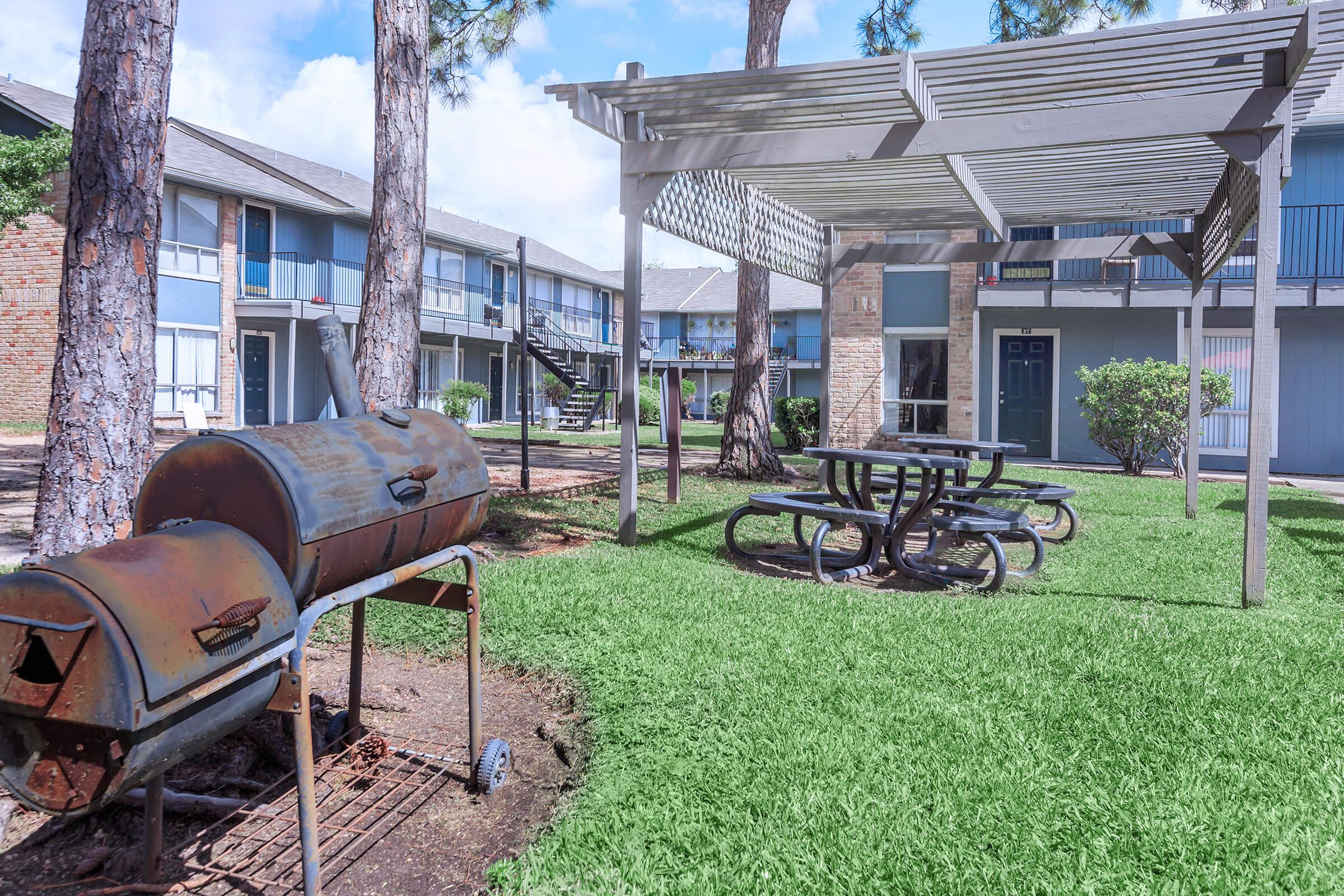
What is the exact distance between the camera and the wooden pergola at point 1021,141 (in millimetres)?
5082

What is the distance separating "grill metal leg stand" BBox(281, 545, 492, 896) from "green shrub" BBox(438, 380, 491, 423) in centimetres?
1548

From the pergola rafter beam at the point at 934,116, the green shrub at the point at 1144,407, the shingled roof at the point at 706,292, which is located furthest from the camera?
the shingled roof at the point at 706,292

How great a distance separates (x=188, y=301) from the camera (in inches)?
→ 779

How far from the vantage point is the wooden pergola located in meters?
5.08

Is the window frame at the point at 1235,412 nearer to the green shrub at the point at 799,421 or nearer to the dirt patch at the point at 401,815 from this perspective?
the green shrub at the point at 799,421

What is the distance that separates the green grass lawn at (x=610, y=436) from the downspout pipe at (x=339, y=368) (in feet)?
47.3

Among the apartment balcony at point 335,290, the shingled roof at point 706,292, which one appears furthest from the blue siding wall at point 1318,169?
the shingled roof at point 706,292

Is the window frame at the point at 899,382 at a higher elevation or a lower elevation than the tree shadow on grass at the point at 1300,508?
higher

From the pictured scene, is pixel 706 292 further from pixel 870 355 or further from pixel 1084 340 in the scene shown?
pixel 1084 340

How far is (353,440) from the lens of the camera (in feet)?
8.43

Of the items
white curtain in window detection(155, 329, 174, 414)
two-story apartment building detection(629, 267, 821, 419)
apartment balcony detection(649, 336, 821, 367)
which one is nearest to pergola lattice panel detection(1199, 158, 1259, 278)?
white curtain in window detection(155, 329, 174, 414)

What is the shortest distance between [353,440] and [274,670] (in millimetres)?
690

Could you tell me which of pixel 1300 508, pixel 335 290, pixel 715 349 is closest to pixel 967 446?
pixel 1300 508

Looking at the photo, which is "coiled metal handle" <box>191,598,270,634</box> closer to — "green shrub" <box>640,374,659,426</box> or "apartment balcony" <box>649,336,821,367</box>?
"green shrub" <box>640,374,659,426</box>
